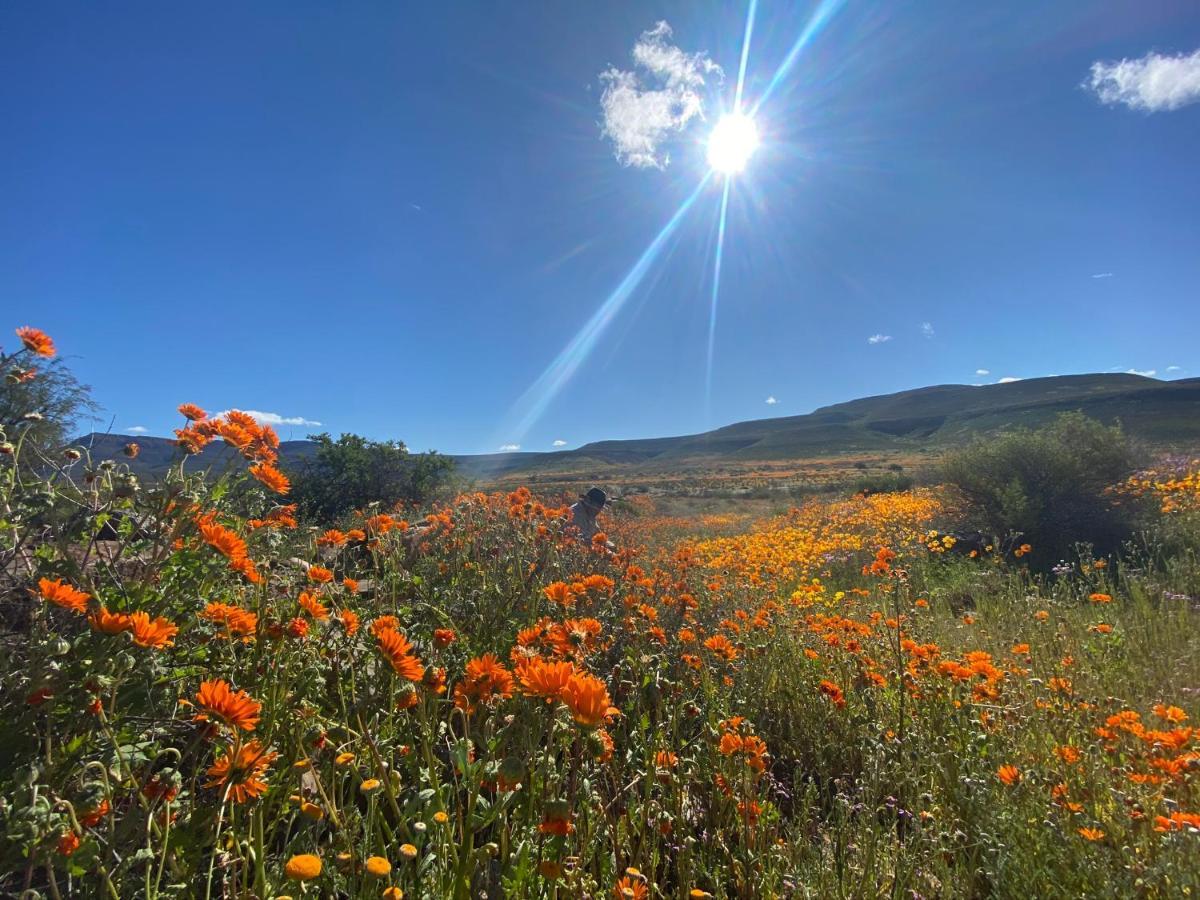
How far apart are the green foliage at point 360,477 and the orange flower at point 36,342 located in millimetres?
9100

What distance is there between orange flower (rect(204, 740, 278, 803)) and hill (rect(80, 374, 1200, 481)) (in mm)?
51331

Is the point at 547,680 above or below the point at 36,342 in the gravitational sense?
below

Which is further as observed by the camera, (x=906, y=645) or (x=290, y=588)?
(x=906, y=645)

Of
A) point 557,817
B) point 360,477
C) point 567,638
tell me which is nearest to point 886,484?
point 360,477

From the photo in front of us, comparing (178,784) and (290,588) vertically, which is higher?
(290,588)

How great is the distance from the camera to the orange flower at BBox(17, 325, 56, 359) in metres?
2.34

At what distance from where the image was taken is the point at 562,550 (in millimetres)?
5020

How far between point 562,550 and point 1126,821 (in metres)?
3.86

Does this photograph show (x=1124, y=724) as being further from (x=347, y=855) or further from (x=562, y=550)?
(x=562, y=550)

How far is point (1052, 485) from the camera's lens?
8.91 metres

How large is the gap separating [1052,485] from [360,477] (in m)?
13.6

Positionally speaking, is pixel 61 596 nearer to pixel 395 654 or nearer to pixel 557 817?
pixel 395 654

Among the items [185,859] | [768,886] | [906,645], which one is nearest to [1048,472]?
[906,645]

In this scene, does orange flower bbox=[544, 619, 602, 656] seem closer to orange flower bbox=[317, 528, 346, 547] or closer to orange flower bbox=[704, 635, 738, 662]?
orange flower bbox=[704, 635, 738, 662]
